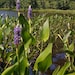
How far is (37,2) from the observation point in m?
69.2

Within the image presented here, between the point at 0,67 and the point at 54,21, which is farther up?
the point at 0,67

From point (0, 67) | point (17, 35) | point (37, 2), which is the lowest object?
point (37, 2)

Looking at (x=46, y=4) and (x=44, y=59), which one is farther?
(x=46, y=4)

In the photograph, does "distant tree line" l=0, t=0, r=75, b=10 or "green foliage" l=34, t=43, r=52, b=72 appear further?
"distant tree line" l=0, t=0, r=75, b=10

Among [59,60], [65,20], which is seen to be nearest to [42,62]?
[59,60]

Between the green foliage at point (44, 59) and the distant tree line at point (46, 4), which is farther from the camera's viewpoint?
the distant tree line at point (46, 4)

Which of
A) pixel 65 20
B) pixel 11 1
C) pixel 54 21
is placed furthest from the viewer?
pixel 11 1

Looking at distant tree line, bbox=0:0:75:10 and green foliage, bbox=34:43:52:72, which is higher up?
green foliage, bbox=34:43:52:72

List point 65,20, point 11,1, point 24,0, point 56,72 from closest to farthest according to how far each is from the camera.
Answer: point 56,72 → point 65,20 → point 24,0 → point 11,1

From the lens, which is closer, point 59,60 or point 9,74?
point 9,74

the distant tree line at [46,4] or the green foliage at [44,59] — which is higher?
the green foliage at [44,59]

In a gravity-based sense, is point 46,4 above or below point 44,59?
below

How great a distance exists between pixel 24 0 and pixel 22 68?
213 ft

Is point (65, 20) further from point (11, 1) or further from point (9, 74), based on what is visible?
point (11, 1)
